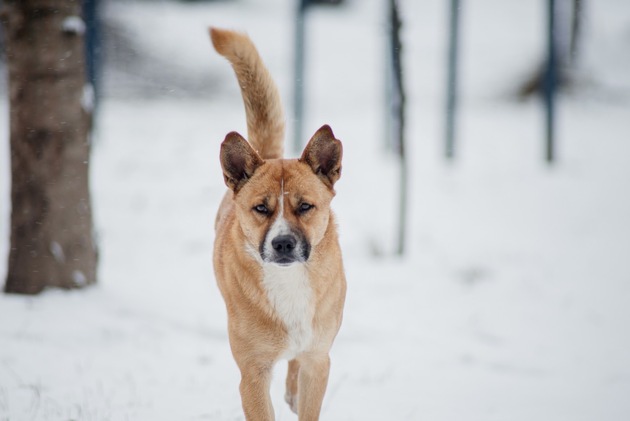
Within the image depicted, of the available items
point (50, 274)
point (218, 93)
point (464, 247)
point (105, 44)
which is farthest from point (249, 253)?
point (105, 44)

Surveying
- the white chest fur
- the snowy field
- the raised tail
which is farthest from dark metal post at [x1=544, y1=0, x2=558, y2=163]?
the white chest fur

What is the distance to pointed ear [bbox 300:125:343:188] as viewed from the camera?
3213 millimetres

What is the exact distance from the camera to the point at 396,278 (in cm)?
665

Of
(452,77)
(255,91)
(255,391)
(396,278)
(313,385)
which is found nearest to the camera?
(255,391)

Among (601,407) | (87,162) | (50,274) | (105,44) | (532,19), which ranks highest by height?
(532,19)

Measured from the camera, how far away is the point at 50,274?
490 cm

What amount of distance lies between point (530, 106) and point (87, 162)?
1225 cm

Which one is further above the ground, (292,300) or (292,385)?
(292,300)

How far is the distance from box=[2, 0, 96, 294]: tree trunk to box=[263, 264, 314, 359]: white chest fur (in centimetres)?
254

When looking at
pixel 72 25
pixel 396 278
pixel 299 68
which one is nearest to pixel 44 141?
pixel 72 25

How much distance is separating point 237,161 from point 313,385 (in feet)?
4.10

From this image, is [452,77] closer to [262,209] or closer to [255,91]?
[255,91]

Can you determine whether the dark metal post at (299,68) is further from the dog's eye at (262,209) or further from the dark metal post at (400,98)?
the dog's eye at (262,209)

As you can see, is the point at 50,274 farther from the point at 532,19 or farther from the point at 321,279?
the point at 532,19
